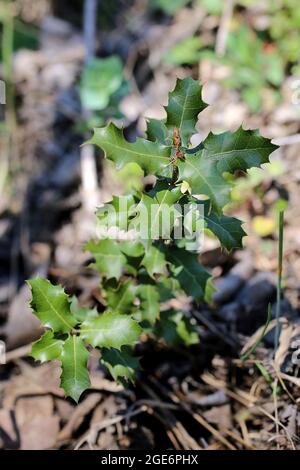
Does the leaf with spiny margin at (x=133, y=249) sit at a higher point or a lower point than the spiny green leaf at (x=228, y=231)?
lower

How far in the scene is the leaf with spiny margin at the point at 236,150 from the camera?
1.49 m

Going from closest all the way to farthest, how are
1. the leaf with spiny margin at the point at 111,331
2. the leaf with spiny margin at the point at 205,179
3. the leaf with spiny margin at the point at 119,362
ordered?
the leaf with spiny margin at the point at 205,179
the leaf with spiny margin at the point at 111,331
the leaf with spiny margin at the point at 119,362

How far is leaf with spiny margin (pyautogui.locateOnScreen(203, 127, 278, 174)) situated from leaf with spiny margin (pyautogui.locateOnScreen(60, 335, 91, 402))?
0.74 meters

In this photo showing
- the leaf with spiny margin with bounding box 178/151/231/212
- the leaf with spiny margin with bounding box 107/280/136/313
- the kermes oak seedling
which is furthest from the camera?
the leaf with spiny margin with bounding box 107/280/136/313

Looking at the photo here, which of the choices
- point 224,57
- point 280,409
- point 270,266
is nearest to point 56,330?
point 280,409

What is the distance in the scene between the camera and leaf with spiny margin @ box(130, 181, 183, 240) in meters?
1.46

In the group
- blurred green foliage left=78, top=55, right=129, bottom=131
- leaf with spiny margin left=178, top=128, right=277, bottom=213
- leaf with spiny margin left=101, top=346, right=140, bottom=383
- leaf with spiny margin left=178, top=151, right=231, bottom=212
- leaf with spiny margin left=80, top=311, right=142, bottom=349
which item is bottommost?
leaf with spiny margin left=101, top=346, right=140, bottom=383

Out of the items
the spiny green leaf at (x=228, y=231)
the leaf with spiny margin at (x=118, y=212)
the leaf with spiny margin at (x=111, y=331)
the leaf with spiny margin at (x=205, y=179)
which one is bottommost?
the leaf with spiny margin at (x=111, y=331)

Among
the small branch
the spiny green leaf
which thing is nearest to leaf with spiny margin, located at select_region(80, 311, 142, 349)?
the spiny green leaf

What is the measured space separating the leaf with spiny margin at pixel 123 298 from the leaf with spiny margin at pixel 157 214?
0.43 meters

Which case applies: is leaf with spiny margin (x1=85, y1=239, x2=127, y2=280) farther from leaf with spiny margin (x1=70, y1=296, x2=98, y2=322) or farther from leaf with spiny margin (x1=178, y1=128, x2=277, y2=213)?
leaf with spiny margin (x1=178, y1=128, x2=277, y2=213)

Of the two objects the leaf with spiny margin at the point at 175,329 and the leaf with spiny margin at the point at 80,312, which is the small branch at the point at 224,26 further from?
the leaf with spiny margin at the point at 80,312

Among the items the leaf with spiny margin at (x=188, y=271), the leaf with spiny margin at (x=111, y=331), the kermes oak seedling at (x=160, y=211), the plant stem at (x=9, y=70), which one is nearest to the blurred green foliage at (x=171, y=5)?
the plant stem at (x=9, y=70)
